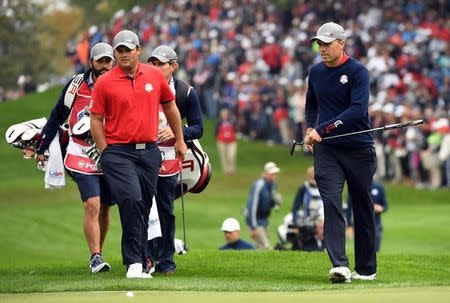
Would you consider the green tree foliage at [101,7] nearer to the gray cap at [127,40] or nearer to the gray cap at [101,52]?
the gray cap at [101,52]

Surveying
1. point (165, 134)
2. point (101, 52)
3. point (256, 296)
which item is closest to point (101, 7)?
point (101, 52)

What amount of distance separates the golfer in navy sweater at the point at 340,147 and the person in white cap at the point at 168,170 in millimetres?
1292

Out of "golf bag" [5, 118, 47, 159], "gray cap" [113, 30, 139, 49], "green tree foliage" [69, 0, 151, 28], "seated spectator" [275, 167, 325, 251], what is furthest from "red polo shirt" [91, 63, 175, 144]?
"green tree foliage" [69, 0, 151, 28]

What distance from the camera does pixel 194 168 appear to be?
14.5m

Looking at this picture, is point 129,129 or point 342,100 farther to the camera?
point 342,100

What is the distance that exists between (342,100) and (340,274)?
5.08 feet

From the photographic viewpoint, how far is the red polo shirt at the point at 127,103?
1277 centimetres

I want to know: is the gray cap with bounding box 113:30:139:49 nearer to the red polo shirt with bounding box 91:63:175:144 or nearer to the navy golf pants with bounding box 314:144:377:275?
the red polo shirt with bounding box 91:63:175:144

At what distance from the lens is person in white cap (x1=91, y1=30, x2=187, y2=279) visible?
12766 mm

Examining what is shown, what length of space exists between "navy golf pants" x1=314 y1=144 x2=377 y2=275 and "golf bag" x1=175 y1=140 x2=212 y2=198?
1652mm

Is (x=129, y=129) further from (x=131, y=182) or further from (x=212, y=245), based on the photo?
(x=212, y=245)

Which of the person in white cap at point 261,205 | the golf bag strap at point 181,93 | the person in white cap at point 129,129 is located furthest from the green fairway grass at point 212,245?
the golf bag strap at point 181,93

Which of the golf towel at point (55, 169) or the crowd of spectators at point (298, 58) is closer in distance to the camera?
the golf towel at point (55, 169)

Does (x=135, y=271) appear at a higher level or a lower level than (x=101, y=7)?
lower
